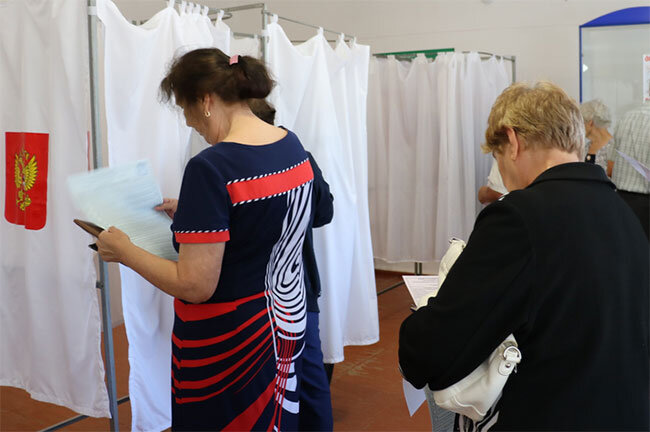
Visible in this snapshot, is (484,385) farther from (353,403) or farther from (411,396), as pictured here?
(353,403)

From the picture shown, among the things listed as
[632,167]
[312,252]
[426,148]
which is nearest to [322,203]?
[312,252]

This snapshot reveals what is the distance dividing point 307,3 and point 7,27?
4664mm

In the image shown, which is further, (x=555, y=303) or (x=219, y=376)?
(x=219, y=376)

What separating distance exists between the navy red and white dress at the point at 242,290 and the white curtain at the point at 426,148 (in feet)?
11.0

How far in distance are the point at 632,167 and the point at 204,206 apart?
10.6 feet

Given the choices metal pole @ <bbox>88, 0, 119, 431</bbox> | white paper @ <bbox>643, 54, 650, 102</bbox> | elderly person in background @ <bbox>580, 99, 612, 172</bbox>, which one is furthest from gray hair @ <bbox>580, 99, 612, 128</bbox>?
metal pole @ <bbox>88, 0, 119, 431</bbox>

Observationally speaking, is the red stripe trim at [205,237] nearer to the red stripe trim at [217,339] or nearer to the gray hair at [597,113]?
the red stripe trim at [217,339]

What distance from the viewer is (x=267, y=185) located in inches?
59.9

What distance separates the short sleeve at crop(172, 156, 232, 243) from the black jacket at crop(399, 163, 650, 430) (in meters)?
0.53

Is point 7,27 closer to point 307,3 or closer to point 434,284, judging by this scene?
point 434,284

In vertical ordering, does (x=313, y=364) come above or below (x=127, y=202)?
below

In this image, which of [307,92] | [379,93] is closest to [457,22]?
[379,93]

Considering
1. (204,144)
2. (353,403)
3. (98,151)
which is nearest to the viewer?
(98,151)

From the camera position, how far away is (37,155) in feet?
7.04
